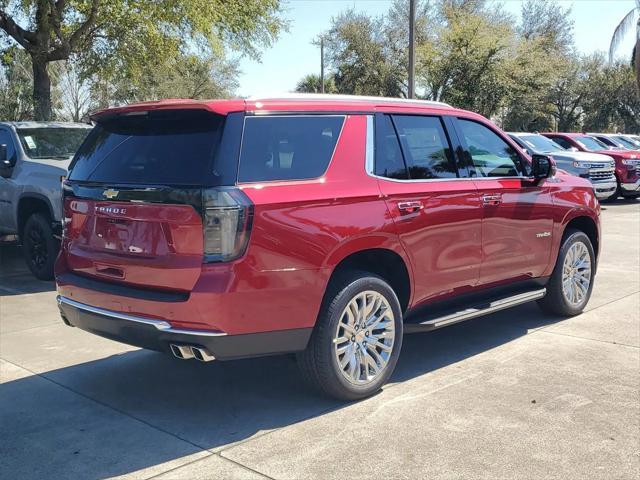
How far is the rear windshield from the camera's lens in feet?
12.9

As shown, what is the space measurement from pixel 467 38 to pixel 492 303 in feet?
85.6

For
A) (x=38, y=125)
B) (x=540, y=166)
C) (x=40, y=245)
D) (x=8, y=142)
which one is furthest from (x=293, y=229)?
(x=38, y=125)

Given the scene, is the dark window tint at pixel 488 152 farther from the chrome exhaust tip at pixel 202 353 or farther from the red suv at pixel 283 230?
the chrome exhaust tip at pixel 202 353

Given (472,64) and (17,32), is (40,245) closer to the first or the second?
(17,32)

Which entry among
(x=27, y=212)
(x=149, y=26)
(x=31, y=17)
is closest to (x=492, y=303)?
(x=27, y=212)

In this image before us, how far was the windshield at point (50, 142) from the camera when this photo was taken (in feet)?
29.5

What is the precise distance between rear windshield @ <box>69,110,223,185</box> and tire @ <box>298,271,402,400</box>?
3.68 ft

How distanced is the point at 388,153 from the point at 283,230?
120 cm

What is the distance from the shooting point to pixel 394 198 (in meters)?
4.58

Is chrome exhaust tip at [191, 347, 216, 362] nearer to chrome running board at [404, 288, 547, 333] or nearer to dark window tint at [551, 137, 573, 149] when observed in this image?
chrome running board at [404, 288, 547, 333]

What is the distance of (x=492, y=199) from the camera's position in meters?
5.41

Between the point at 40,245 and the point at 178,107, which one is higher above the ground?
the point at 178,107

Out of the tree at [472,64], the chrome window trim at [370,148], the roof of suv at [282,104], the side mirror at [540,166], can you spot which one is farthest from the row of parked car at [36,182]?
the tree at [472,64]

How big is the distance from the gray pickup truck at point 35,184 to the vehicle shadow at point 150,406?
3409mm
